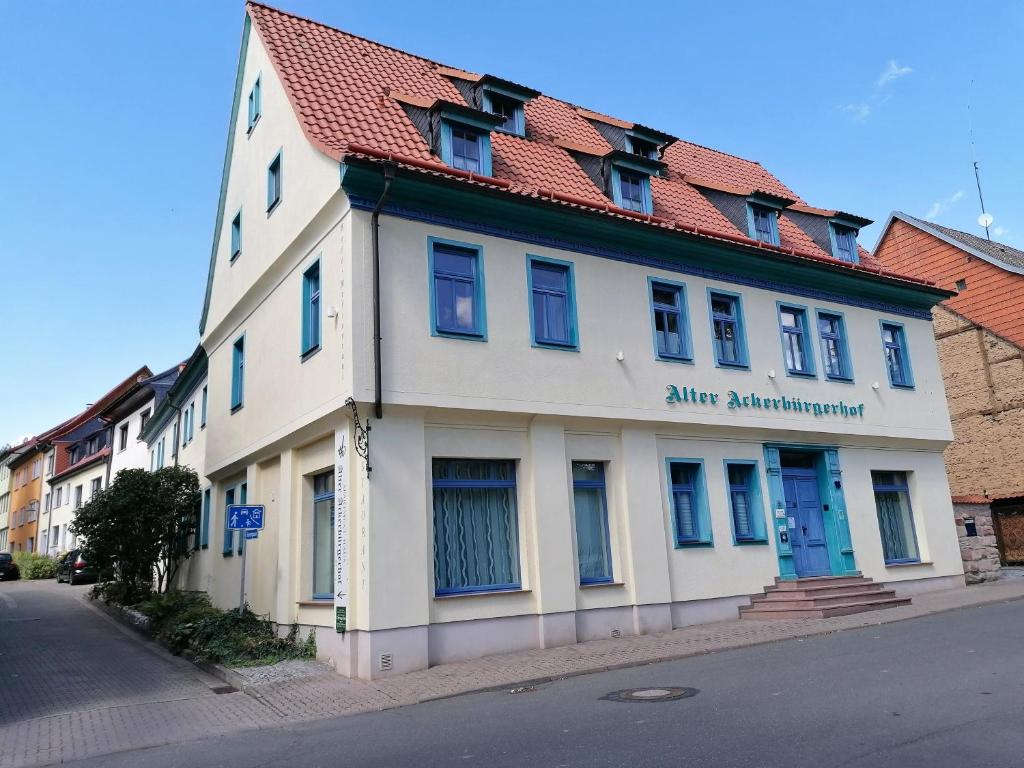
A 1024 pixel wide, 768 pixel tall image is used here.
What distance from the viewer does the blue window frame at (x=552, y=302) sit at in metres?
13.9

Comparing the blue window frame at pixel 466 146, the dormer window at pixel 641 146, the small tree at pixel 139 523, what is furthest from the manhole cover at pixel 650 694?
the small tree at pixel 139 523

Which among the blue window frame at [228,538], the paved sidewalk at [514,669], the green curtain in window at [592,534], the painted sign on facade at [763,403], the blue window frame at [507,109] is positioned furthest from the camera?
the blue window frame at [228,538]

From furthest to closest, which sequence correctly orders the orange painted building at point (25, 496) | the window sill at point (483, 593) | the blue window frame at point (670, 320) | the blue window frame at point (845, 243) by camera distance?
the orange painted building at point (25, 496) < the blue window frame at point (845, 243) < the blue window frame at point (670, 320) < the window sill at point (483, 593)

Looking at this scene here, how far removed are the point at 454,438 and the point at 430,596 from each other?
7.87 ft

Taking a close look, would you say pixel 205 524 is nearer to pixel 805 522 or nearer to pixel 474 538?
pixel 474 538

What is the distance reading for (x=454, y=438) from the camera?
12742 mm

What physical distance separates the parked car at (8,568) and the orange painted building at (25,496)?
45.6ft

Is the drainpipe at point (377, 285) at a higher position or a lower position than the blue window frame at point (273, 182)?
lower

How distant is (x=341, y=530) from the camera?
1196cm

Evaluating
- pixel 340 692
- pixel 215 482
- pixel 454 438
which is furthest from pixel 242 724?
pixel 215 482

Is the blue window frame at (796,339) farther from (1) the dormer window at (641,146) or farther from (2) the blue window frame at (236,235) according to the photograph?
(2) the blue window frame at (236,235)

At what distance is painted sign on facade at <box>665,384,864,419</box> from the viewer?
50.1ft

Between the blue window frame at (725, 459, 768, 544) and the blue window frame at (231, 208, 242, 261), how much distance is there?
11431 millimetres

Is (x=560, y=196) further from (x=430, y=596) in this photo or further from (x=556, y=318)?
(x=430, y=596)
